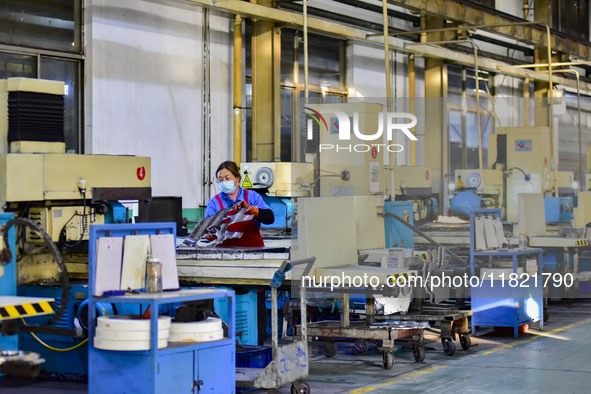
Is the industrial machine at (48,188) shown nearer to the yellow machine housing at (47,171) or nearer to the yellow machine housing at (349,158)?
the yellow machine housing at (47,171)

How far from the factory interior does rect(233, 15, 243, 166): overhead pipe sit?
0.10 feet

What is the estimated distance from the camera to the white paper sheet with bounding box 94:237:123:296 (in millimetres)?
4309

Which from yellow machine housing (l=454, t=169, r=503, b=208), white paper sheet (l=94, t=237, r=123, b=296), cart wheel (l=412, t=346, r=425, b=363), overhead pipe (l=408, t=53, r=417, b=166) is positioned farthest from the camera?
overhead pipe (l=408, t=53, r=417, b=166)

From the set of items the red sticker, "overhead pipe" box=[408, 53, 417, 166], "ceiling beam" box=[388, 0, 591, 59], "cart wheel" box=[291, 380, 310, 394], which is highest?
"ceiling beam" box=[388, 0, 591, 59]

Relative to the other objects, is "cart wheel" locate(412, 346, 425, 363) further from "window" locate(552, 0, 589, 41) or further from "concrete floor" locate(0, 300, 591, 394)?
"window" locate(552, 0, 589, 41)

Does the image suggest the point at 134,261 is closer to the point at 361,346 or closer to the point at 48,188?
the point at 48,188

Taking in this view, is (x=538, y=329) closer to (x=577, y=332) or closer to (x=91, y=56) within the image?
(x=577, y=332)

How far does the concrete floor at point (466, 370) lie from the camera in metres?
5.29

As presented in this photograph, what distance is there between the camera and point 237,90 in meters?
9.28

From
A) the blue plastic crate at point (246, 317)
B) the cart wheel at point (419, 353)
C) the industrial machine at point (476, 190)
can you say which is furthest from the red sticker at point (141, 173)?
the industrial machine at point (476, 190)

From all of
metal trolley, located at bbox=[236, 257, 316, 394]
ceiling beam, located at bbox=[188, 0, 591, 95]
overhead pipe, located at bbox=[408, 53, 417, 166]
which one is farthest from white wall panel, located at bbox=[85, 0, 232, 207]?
overhead pipe, located at bbox=[408, 53, 417, 166]

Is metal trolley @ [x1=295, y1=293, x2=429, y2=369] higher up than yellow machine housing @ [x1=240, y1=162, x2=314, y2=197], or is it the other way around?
yellow machine housing @ [x1=240, y1=162, x2=314, y2=197]

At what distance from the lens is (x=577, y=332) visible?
7.53 metres

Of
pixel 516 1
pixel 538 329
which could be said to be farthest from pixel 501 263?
pixel 516 1
